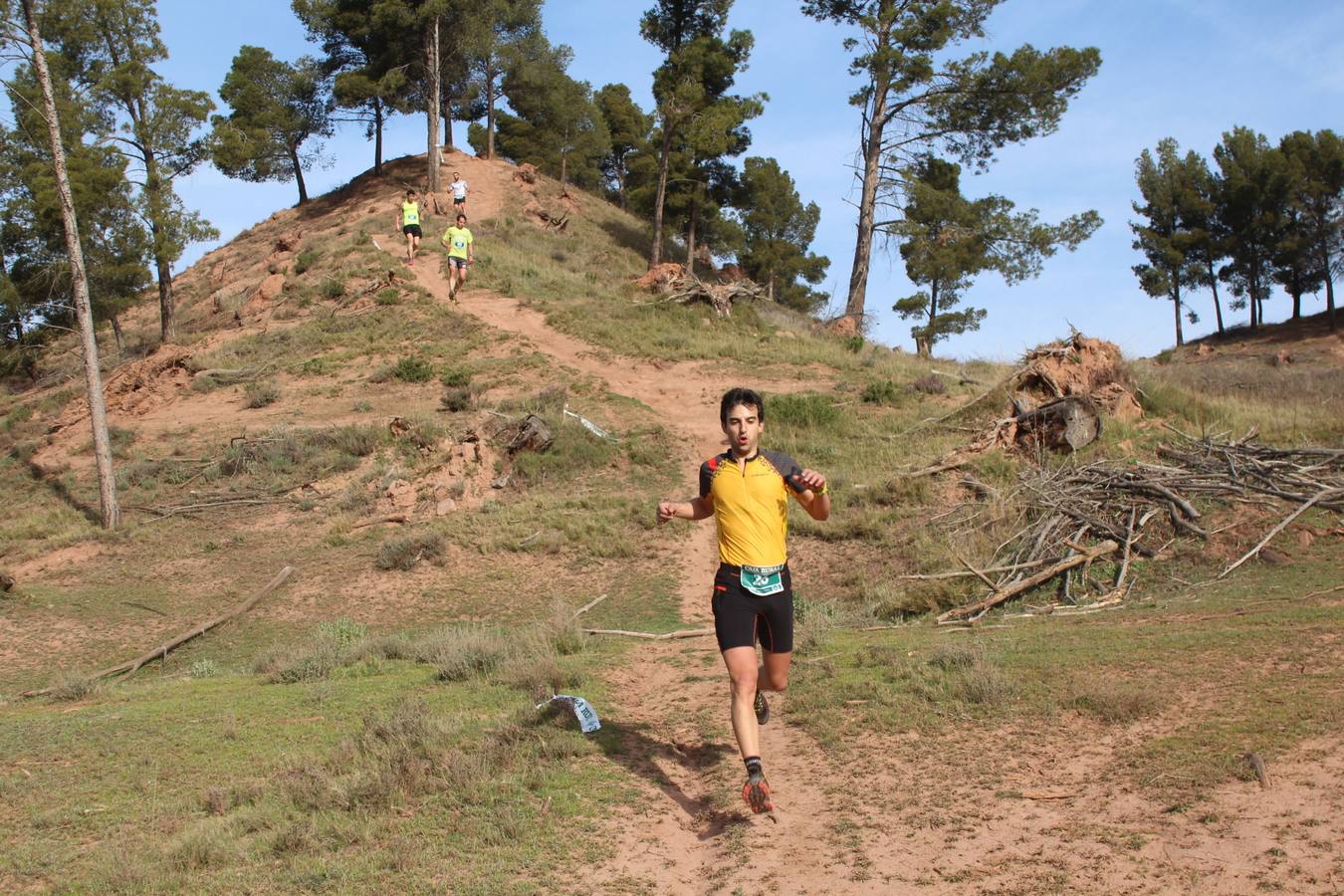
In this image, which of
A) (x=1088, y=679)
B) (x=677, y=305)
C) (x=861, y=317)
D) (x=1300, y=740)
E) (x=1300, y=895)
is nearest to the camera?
(x=1300, y=895)

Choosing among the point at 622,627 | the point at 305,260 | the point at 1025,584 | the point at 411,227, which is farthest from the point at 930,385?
the point at 305,260

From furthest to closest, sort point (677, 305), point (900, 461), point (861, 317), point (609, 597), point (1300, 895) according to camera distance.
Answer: point (861, 317) → point (677, 305) → point (900, 461) → point (609, 597) → point (1300, 895)

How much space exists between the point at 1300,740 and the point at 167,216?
27.3m

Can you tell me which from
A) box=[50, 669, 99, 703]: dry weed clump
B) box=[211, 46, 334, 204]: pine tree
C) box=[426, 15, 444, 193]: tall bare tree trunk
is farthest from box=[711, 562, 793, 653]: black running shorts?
box=[211, 46, 334, 204]: pine tree

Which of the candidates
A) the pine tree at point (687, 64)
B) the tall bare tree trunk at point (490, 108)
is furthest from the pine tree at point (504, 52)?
the pine tree at point (687, 64)

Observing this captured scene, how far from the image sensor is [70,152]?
24.8 metres

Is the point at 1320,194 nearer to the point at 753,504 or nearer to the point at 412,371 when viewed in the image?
the point at 412,371

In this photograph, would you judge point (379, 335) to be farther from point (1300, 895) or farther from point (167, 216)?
point (1300, 895)

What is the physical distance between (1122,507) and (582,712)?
723 cm

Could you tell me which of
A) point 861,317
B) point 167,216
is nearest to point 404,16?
point 167,216

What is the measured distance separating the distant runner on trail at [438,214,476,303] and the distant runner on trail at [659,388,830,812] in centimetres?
2109

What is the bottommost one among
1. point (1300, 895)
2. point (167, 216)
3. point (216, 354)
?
point (1300, 895)

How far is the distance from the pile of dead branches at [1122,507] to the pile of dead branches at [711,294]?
15.4 meters

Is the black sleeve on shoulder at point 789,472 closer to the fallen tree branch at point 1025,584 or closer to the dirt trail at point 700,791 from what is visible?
the dirt trail at point 700,791
